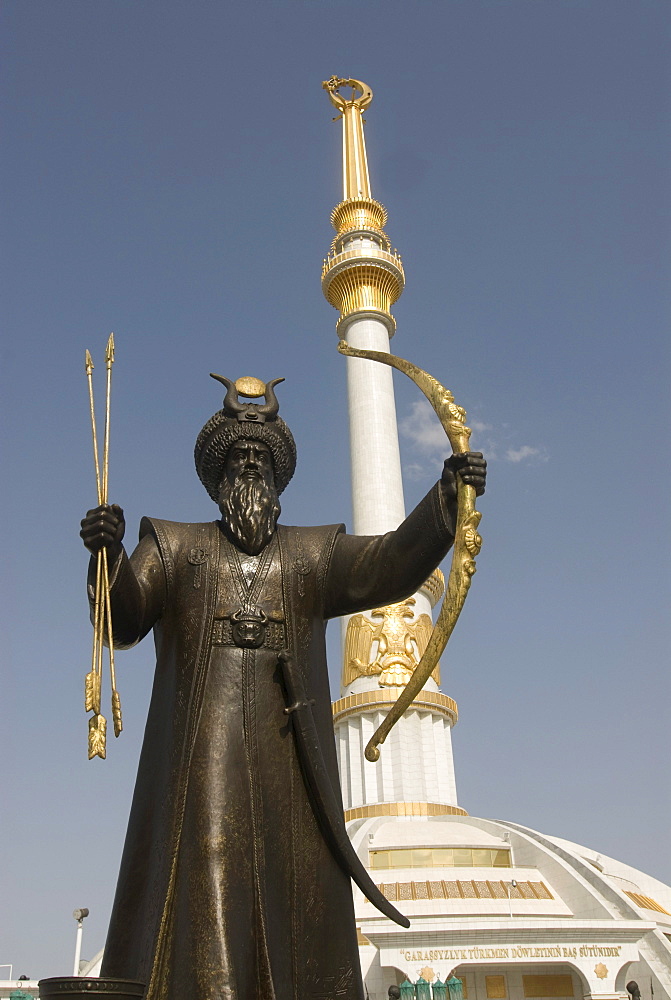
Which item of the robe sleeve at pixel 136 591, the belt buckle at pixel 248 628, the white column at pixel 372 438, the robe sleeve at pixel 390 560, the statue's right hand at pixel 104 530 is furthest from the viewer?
the white column at pixel 372 438

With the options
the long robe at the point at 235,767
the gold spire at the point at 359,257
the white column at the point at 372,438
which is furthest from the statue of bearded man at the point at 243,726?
the gold spire at the point at 359,257

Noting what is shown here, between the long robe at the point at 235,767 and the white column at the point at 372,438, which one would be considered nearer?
the long robe at the point at 235,767

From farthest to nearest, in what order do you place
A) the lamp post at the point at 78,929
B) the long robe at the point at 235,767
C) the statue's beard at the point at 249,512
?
1. the lamp post at the point at 78,929
2. the statue's beard at the point at 249,512
3. the long robe at the point at 235,767

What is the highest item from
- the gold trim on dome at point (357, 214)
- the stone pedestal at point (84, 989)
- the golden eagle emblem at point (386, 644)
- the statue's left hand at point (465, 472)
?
the gold trim on dome at point (357, 214)

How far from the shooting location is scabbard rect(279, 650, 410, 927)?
13.1ft

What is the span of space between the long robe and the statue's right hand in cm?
8

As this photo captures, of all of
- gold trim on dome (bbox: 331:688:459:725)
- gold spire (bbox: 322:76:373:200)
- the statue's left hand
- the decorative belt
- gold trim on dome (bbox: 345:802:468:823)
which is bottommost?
the decorative belt

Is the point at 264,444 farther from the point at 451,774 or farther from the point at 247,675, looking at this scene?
the point at 451,774

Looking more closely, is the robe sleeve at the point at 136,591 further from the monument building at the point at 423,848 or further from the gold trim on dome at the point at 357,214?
the gold trim on dome at the point at 357,214

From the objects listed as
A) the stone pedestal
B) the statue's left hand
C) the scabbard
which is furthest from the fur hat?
the stone pedestal

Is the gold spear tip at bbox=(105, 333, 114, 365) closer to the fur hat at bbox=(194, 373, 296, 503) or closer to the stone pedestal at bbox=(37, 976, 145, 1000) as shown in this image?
the fur hat at bbox=(194, 373, 296, 503)

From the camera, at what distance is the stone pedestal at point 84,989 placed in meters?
2.88

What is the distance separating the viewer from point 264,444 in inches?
187

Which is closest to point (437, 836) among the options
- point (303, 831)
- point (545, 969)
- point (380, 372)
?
point (545, 969)
